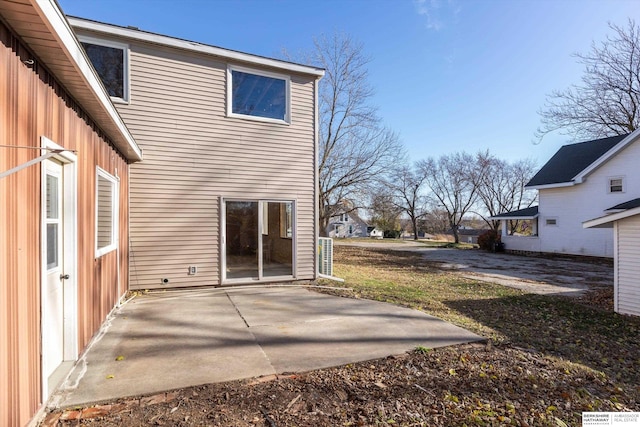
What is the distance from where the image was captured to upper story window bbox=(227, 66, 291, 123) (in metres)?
7.28

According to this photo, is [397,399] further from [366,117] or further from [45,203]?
[366,117]

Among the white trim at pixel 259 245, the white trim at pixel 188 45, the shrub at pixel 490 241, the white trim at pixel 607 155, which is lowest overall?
the shrub at pixel 490 241

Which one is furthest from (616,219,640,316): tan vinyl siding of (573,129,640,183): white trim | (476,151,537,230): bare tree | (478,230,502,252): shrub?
(476,151,537,230): bare tree

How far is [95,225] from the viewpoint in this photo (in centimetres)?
403

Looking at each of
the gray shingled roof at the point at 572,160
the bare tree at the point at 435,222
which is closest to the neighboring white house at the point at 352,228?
the bare tree at the point at 435,222

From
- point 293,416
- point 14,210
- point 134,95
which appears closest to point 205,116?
point 134,95

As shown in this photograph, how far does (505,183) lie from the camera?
36.7 metres

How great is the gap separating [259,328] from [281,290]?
8.35ft

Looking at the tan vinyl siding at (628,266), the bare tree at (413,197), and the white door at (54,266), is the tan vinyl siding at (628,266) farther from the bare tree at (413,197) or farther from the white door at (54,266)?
the bare tree at (413,197)

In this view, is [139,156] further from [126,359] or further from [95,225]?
[126,359]

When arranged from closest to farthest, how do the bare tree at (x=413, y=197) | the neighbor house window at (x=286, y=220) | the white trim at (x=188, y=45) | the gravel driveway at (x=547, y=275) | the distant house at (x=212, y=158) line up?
the white trim at (x=188, y=45) < the distant house at (x=212, y=158) < the neighbor house window at (x=286, y=220) < the gravel driveway at (x=547, y=275) < the bare tree at (x=413, y=197)

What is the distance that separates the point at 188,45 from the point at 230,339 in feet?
19.2

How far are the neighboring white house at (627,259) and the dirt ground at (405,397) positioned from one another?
3.86m

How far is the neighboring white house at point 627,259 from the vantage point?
6.38m
